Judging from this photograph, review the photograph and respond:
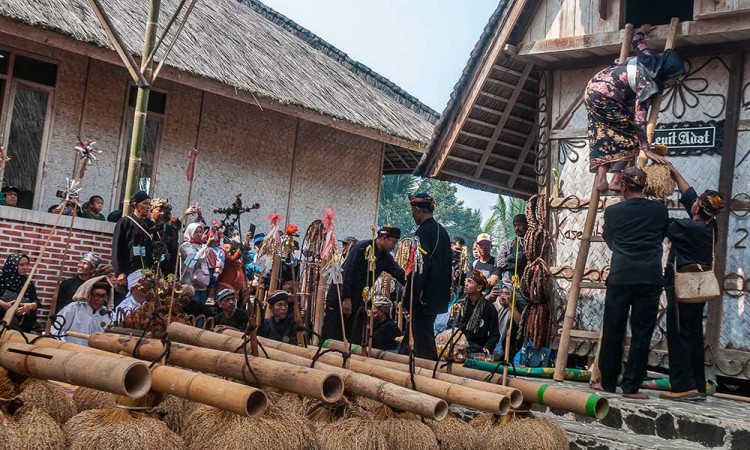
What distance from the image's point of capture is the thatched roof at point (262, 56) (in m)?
10.4

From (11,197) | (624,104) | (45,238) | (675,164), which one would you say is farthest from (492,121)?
(11,197)

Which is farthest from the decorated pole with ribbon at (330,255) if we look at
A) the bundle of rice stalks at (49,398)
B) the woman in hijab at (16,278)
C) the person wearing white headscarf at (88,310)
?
the woman in hijab at (16,278)

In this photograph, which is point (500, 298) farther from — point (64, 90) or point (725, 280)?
point (64, 90)

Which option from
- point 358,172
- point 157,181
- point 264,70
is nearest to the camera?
point 157,181

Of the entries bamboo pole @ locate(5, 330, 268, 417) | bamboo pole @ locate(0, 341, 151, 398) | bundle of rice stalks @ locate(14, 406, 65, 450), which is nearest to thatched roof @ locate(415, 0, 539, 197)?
bamboo pole @ locate(5, 330, 268, 417)

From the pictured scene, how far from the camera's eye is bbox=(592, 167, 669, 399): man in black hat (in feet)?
22.0

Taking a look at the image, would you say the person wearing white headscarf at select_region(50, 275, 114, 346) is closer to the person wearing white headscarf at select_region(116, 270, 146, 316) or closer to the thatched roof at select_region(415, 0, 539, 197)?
the person wearing white headscarf at select_region(116, 270, 146, 316)

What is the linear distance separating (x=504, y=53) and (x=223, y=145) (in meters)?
5.68

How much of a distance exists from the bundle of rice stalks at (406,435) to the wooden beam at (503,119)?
614cm

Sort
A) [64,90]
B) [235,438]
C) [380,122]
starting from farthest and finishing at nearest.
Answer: [380,122] < [64,90] < [235,438]

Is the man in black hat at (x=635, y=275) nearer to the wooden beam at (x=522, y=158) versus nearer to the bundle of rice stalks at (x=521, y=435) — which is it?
the bundle of rice stalks at (x=521, y=435)

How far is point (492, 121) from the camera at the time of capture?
34.5 feet

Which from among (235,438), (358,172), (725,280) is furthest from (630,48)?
(358,172)

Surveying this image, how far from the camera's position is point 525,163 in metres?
11.5
